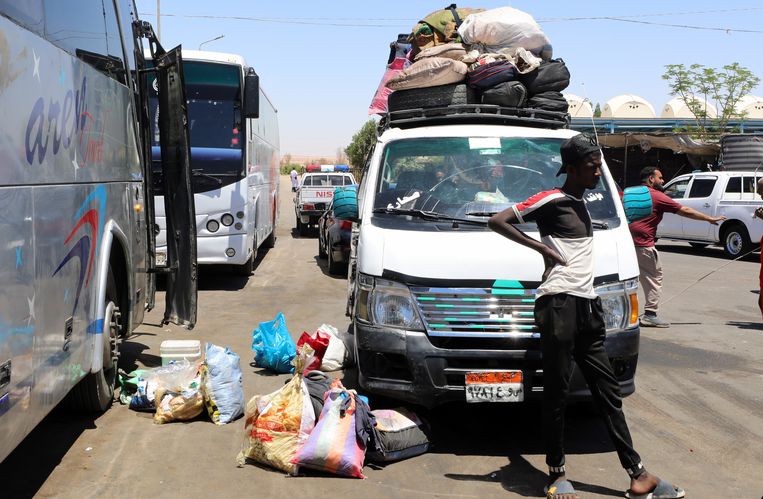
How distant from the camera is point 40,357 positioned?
4402mm

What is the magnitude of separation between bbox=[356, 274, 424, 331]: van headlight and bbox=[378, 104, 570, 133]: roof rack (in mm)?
2019

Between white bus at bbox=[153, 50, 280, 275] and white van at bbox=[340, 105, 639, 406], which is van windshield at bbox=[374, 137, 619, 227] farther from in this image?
white bus at bbox=[153, 50, 280, 275]

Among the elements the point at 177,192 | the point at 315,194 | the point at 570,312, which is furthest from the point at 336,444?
the point at 315,194

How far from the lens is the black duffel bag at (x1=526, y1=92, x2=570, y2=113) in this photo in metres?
7.66

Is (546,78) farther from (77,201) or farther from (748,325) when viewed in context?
(748,325)

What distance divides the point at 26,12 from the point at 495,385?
3477 mm

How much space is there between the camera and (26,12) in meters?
4.43

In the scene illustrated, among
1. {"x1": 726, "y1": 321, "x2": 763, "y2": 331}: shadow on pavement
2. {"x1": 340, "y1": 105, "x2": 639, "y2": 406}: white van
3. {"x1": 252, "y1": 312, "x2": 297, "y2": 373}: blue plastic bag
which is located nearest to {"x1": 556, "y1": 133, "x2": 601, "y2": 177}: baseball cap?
{"x1": 340, "y1": 105, "x2": 639, "y2": 406}: white van

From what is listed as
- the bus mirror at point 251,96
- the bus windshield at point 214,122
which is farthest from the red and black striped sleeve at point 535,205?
the bus windshield at point 214,122

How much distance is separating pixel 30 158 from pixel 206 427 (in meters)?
2.69

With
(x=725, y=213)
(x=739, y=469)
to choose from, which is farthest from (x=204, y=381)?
(x=725, y=213)

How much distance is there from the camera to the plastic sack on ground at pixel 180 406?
6312 millimetres

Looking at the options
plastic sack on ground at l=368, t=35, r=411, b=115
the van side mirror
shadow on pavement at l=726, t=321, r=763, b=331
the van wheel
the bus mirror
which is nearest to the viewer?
the van wheel

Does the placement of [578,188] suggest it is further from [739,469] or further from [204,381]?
[204,381]
